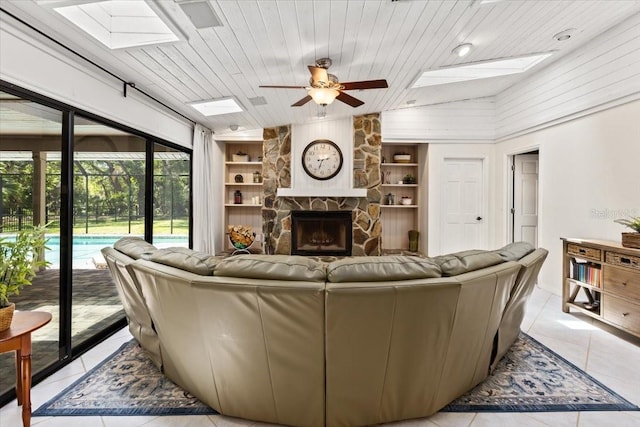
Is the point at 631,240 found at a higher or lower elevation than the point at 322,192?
lower

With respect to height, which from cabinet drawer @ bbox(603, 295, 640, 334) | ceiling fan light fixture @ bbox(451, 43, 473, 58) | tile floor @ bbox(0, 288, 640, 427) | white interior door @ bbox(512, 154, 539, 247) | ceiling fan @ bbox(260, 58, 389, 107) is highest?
ceiling fan light fixture @ bbox(451, 43, 473, 58)

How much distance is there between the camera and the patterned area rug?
73.4 inches

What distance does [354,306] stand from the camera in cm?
145

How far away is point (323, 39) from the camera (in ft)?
9.28

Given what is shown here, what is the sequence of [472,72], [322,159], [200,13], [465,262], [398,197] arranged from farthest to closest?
1. [398,197]
2. [322,159]
3. [472,72]
4. [200,13]
5. [465,262]

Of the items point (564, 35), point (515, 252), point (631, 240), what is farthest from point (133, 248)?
point (564, 35)

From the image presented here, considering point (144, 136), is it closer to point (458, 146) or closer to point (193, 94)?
point (193, 94)

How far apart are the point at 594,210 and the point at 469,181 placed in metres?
2.31

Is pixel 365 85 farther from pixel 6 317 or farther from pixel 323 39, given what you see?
pixel 6 317

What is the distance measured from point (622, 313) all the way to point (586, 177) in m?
1.74

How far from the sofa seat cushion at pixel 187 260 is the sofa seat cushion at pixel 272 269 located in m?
0.07

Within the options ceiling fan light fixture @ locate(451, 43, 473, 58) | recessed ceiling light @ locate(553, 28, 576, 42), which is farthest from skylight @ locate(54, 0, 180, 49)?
recessed ceiling light @ locate(553, 28, 576, 42)

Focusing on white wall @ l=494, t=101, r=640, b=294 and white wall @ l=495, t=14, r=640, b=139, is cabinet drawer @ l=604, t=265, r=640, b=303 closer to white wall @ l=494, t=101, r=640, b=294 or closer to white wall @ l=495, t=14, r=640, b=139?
white wall @ l=494, t=101, r=640, b=294

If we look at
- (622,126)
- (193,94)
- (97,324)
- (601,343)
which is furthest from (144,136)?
(622,126)
